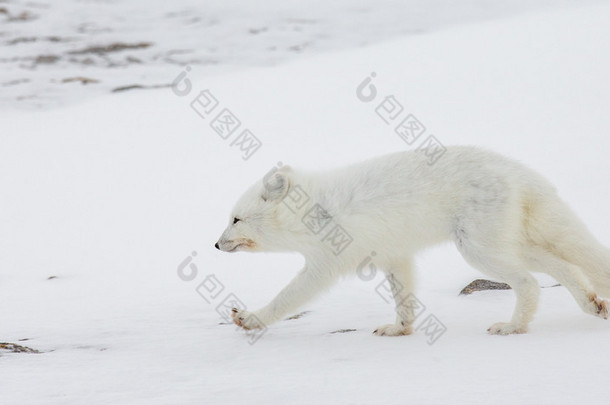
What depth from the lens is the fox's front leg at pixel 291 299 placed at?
14.2ft

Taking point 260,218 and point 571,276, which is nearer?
point 571,276

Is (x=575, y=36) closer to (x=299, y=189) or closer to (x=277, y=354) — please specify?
(x=299, y=189)

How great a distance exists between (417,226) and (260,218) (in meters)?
0.99

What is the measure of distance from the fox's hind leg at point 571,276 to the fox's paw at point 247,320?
1627 mm

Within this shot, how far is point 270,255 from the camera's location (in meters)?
6.40

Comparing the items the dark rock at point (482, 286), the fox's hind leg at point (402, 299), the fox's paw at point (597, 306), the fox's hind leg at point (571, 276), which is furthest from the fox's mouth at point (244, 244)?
the fox's paw at point (597, 306)

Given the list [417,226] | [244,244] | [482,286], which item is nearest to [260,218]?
[244,244]

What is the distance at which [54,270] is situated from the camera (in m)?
6.02

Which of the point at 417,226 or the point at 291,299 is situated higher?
the point at 291,299

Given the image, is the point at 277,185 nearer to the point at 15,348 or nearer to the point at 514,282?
the point at 514,282

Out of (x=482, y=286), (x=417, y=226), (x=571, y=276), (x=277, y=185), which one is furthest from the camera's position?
(x=482, y=286)

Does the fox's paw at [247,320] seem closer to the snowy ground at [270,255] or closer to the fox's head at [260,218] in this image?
the snowy ground at [270,255]

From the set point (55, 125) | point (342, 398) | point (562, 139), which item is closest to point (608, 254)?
point (342, 398)

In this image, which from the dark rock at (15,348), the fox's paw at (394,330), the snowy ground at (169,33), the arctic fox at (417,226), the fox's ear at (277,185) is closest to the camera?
the dark rock at (15,348)
